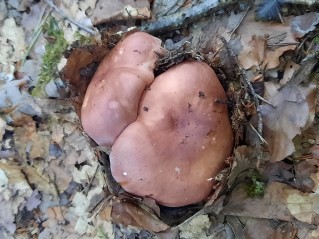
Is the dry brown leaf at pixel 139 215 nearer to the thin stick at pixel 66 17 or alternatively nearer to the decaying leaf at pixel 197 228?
the decaying leaf at pixel 197 228

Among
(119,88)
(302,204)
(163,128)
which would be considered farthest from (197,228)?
(119,88)

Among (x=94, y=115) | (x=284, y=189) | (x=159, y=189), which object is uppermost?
(x=94, y=115)

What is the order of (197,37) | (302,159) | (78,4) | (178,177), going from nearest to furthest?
(178,177) < (302,159) < (197,37) < (78,4)

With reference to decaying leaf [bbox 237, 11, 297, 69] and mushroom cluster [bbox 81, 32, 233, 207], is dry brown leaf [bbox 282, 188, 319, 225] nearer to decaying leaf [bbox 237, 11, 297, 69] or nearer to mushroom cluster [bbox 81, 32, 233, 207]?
mushroom cluster [bbox 81, 32, 233, 207]

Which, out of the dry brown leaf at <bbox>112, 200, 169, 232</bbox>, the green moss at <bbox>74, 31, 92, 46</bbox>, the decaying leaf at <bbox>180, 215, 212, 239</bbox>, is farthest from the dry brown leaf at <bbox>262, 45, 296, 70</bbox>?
the green moss at <bbox>74, 31, 92, 46</bbox>

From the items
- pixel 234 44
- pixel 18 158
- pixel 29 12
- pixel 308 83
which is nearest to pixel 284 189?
pixel 308 83

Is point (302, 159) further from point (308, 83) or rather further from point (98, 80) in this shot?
point (98, 80)

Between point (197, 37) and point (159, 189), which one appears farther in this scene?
point (197, 37)
